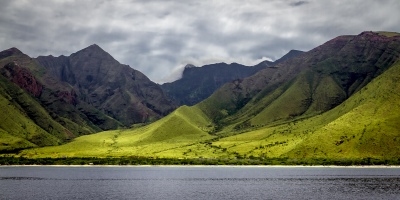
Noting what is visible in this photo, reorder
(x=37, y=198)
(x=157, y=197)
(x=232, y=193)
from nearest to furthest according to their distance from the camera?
(x=37, y=198), (x=157, y=197), (x=232, y=193)

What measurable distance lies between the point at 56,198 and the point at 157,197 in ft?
87.9

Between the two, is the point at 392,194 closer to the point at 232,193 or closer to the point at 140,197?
the point at 232,193

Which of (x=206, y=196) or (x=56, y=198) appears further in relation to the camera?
(x=206, y=196)

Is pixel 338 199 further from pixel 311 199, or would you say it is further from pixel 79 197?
pixel 79 197

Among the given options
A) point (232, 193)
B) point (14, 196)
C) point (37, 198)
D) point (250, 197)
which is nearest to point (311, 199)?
point (250, 197)

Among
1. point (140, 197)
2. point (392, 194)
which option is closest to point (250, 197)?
point (140, 197)

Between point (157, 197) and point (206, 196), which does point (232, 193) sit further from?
point (157, 197)

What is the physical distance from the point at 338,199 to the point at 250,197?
23229 millimetres

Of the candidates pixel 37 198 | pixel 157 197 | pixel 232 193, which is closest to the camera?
pixel 37 198

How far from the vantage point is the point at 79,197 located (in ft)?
358

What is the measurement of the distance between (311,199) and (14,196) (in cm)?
7996

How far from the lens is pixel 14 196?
4247 inches

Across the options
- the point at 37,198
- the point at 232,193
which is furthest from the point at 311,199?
the point at 37,198

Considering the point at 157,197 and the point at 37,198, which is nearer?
the point at 37,198
